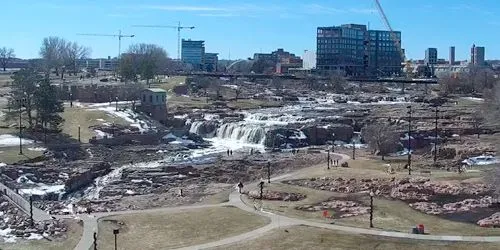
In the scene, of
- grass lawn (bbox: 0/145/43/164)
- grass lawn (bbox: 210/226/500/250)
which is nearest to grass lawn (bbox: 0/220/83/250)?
grass lawn (bbox: 210/226/500/250)

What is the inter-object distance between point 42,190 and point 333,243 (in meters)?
36.6

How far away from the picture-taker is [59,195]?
221ft

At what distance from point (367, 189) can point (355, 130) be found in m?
51.7

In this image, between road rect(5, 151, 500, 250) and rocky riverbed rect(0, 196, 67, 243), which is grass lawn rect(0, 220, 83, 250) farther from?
rocky riverbed rect(0, 196, 67, 243)

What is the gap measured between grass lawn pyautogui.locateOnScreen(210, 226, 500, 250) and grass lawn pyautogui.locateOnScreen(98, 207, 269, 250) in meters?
3.09

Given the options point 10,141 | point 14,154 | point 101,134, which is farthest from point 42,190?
point 101,134

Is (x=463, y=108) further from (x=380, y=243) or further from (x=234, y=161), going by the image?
(x=380, y=243)

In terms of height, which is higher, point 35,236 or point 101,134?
point 101,134

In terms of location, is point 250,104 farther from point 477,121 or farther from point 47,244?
point 47,244

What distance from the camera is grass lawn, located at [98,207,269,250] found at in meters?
44.6

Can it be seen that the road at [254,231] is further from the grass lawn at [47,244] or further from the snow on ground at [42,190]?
the snow on ground at [42,190]

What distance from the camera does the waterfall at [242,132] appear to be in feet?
355

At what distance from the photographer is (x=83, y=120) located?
10838 cm

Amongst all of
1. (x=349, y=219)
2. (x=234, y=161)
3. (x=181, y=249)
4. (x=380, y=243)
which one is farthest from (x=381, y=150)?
(x=181, y=249)
